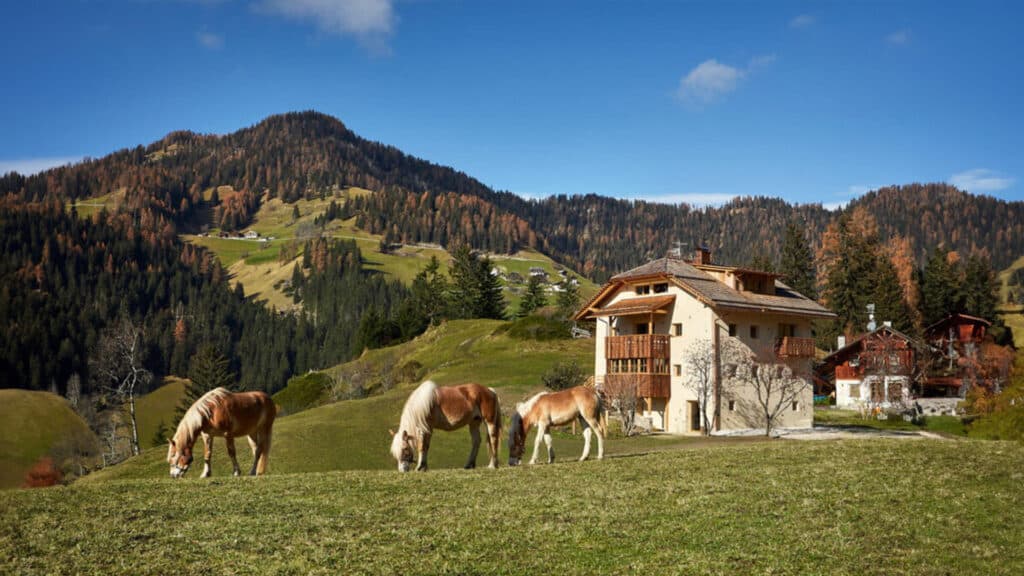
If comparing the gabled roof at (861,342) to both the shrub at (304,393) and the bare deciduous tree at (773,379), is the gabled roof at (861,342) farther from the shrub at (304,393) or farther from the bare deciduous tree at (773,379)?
the shrub at (304,393)

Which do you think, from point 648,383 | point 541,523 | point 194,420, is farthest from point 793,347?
point 541,523

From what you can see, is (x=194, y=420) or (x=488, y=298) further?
(x=488, y=298)

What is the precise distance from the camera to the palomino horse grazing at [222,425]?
18562mm

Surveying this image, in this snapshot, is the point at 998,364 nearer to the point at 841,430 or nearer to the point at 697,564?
the point at 841,430

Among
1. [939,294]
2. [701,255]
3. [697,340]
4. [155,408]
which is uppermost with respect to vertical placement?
[939,294]

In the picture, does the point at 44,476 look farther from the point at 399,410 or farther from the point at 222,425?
the point at 222,425

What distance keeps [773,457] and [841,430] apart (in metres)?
30.5

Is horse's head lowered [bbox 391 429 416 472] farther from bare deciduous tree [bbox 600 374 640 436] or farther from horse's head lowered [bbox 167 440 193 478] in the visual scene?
bare deciduous tree [bbox 600 374 640 436]

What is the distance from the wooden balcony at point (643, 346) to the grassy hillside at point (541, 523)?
32187 millimetres

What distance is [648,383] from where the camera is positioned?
49.9 m

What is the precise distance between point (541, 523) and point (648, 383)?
38.1 metres

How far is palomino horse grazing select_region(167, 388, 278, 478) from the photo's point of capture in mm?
18562

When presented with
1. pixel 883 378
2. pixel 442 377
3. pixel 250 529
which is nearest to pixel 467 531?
pixel 250 529

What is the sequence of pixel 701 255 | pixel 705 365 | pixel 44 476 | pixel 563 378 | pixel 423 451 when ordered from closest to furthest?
1. pixel 423 451
2. pixel 705 365
3. pixel 563 378
4. pixel 701 255
5. pixel 44 476
